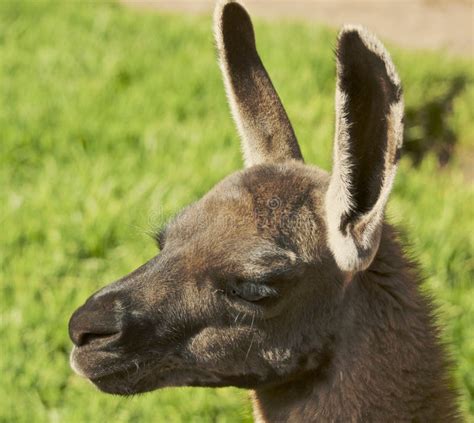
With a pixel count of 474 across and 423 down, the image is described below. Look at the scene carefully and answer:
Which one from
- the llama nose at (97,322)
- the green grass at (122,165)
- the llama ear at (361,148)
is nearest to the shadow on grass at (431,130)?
the green grass at (122,165)

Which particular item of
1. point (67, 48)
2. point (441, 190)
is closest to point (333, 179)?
point (441, 190)

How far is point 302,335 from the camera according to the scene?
3096 millimetres

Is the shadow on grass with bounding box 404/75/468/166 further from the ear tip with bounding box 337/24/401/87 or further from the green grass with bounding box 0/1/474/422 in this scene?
the ear tip with bounding box 337/24/401/87

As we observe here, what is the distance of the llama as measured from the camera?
9.86ft

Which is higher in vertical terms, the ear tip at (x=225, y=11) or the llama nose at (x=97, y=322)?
the ear tip at (x=225, y=11)

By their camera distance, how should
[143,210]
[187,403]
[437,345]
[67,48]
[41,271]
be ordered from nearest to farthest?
[437,345] < [187,403] < [41,271] < [143,210] < [67,48]

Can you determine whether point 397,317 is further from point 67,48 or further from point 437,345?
point 67,48

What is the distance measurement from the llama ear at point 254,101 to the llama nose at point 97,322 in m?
0.81

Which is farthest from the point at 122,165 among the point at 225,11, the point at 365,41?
the point at 365,41

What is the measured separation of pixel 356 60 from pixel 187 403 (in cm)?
231

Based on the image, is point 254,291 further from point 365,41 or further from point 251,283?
point 365,41

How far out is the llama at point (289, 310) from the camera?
9.86 ft

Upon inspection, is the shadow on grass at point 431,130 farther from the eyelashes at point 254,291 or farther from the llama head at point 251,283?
the eyelashes at point 254,291

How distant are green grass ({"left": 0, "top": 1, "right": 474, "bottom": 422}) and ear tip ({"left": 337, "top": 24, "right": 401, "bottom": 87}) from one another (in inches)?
37.0
